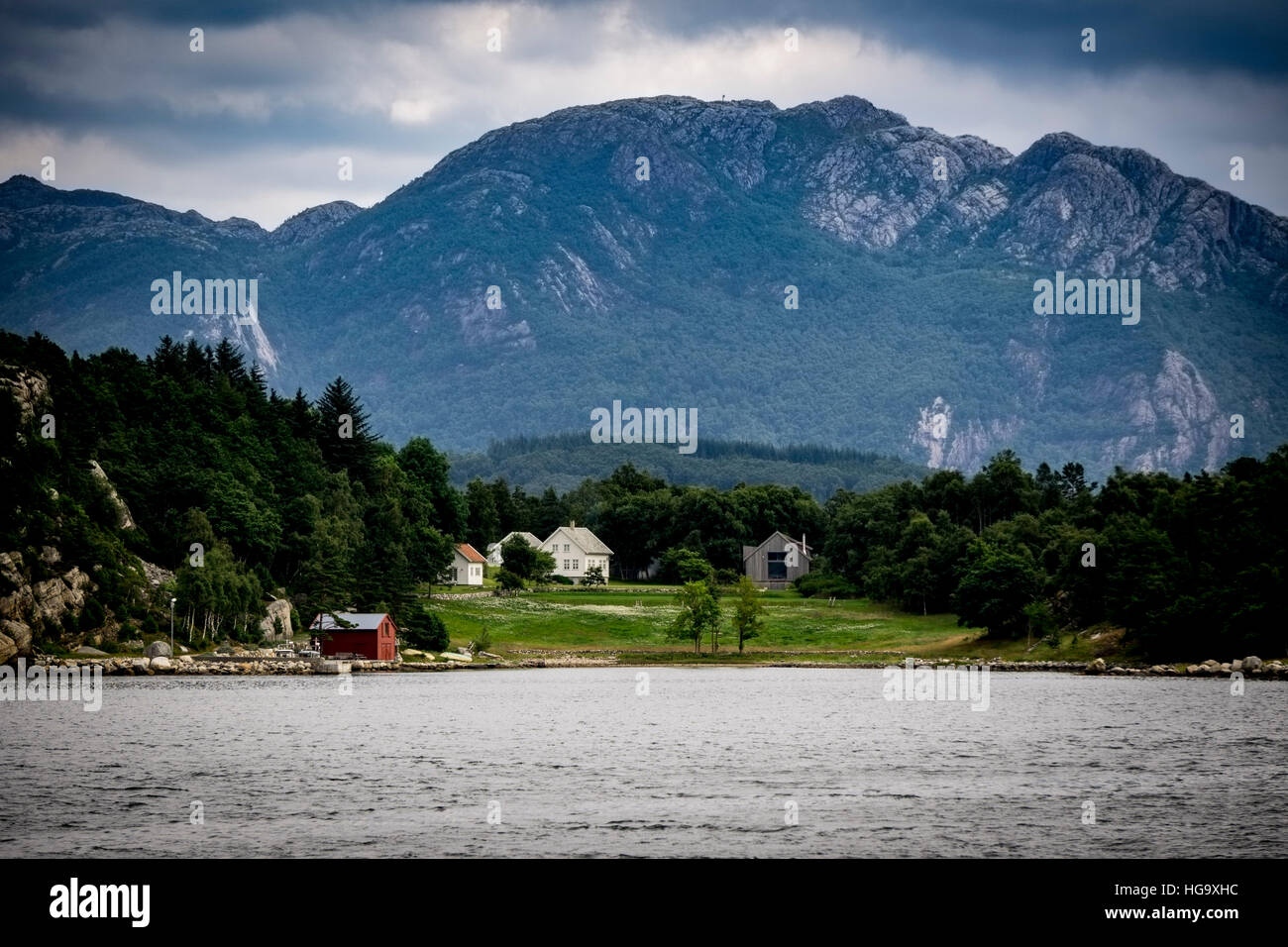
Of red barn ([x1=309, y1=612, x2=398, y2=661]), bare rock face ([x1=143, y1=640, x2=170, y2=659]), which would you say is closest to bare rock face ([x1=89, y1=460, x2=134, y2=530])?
bare rock face ([x1=143, y1=640, x2=170, y2=659])

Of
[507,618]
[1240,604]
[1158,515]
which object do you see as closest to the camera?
[1240,604]

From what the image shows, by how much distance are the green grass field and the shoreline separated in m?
1.57

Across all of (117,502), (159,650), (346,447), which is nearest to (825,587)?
(346,447)

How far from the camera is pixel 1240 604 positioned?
319 feet

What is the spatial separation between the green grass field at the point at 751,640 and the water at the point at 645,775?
3593 centimetres

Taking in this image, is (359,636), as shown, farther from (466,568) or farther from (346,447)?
(466,568)

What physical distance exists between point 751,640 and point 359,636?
36297 millimetres

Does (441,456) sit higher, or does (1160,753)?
(441,456)

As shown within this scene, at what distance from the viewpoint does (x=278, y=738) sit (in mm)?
58500

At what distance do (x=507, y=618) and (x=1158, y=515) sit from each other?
58.1 m
